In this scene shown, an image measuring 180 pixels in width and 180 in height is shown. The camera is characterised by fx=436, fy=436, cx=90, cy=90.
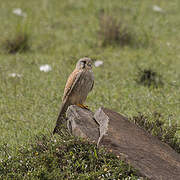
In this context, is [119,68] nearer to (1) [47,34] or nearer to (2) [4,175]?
(1) [47,34]

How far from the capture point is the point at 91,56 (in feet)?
32.5

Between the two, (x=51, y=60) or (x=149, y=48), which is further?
(x=149, y=48)

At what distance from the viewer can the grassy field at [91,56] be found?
7621 millimetres

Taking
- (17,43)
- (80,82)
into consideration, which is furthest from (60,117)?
(17,43)

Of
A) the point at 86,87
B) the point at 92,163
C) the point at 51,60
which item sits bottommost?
the point at 51,60

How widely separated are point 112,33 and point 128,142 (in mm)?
6422

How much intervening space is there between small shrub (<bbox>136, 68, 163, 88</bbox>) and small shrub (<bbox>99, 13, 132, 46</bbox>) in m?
2.45

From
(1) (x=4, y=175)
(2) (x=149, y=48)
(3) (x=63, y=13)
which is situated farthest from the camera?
(3) (x=63, y=13)

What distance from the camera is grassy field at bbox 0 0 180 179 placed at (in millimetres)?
7621

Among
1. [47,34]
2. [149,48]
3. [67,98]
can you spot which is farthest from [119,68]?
[67,98]

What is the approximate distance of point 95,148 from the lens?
514cm

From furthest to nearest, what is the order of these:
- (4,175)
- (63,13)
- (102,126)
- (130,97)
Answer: (63,13) → (130,97) → (102,126) → (4,175)

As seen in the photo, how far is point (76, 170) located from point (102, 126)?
0.68 m

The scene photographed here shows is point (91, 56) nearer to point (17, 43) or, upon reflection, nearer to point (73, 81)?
point (17, 43)
